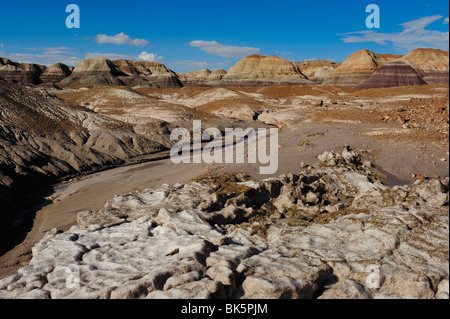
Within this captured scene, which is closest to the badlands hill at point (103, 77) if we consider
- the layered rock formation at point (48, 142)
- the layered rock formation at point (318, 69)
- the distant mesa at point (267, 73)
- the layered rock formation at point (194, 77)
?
the distant mesa at point (267, 73)

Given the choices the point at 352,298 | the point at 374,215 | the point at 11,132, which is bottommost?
the point at 352,298

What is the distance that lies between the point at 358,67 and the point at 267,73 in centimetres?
2876

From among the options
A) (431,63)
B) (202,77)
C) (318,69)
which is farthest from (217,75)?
(431,63)

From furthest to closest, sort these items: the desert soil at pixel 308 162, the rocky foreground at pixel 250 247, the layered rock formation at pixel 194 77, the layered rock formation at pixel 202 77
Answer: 1. the layered rock formation at pixel 194 77
2. the layered rock formation at pixel 202 77
3. the desert soil at pixel 308 162
4. the rocky foreground at pixel 250 247

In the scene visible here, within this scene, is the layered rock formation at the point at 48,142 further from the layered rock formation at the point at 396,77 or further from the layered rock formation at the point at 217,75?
the layered rock formation at the point at 217,75

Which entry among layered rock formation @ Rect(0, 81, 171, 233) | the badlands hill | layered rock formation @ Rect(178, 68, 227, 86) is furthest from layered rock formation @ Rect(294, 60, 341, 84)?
layered rock formation @ Rect(0, 81, 171, 233)

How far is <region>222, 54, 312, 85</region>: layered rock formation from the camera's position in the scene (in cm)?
10225

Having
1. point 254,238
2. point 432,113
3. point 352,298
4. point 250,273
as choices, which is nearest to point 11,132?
point 254,238

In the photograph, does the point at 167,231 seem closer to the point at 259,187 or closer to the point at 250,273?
the point at 250,273

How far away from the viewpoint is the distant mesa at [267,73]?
72.1 meters

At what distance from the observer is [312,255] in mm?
7230

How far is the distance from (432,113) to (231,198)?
18.1 metres

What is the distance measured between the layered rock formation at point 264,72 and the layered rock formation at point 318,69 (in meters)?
10.2

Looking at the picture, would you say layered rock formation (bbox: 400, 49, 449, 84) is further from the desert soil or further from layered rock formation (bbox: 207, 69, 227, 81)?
layered rock formation (bbox: 207, 69, 227, 81)
